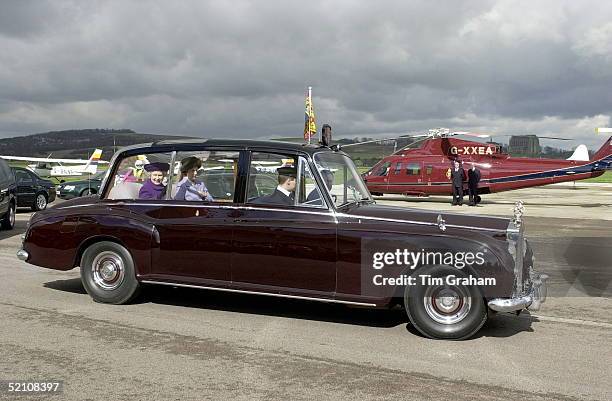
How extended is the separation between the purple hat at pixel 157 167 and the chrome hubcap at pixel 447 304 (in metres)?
3.09

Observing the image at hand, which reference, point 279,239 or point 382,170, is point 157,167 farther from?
point 382,170

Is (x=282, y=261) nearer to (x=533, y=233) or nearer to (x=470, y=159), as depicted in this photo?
(x=533, y=233)

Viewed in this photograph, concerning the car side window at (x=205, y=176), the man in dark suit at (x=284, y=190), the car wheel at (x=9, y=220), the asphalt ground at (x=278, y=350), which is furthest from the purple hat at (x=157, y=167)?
the car wheel at (x=9, y=220)

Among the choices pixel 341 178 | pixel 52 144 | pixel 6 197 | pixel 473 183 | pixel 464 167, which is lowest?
pixel 6 197

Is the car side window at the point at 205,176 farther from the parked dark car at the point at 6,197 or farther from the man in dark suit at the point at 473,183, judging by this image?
the man in dark suit at the point at 473,183

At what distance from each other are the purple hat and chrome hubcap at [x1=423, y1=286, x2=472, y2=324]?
122 inches

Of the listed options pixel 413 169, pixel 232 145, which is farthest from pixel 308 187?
pixel 413 169

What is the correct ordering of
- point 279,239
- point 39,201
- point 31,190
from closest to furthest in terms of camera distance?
point 279,239
point 31,190
point 39,201

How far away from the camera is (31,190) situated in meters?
19.0

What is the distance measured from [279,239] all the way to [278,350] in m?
1.14

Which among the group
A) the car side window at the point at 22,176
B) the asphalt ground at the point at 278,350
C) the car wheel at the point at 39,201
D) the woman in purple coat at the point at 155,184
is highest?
the car side window at the point at 22,176

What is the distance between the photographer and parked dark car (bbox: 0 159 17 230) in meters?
13.2

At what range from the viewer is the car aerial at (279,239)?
5.21 m

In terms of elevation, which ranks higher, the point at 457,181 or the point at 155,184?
the point at 457,181
